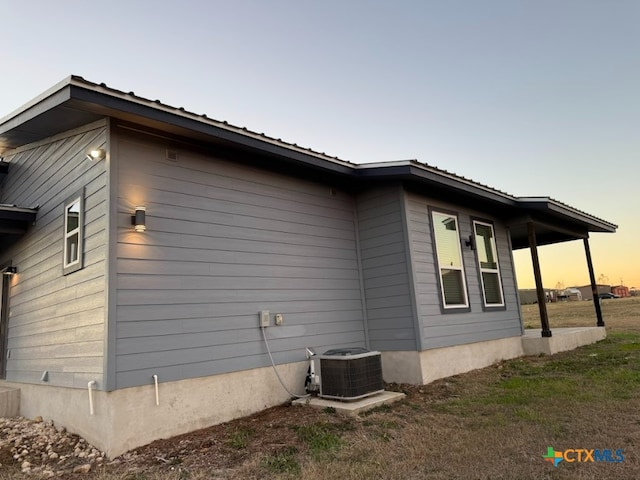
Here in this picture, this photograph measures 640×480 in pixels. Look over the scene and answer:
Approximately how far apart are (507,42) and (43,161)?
9.65m

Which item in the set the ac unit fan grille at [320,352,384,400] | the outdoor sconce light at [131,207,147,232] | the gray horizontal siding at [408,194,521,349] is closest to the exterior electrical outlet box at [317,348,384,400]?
the ac unit fan grille at [320,352,384,400]

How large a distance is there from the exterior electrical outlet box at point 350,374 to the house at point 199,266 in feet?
1.77

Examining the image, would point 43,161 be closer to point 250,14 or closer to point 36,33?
point 36,33

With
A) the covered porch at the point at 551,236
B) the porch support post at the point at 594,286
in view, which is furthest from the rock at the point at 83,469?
the porch support post at the point at 594,286

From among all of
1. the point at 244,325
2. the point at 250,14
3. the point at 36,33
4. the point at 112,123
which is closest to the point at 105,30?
the point at 36,33

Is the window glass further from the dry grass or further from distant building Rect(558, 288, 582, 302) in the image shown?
distant building Rect(558, 288, 582, 302)

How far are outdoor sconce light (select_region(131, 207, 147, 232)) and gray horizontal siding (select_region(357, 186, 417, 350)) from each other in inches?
133

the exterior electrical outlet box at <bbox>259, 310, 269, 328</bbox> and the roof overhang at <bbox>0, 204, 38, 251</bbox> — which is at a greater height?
the roof overhang at <bbox>0, 204, 38, 251</bbox>

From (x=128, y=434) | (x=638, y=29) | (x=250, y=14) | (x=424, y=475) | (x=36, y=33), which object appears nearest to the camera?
(x=424, y=475)

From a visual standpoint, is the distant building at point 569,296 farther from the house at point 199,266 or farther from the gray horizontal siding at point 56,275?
the gray horizontal siding at point 56,275

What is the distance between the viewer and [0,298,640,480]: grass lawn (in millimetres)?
2773

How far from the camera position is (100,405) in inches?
148

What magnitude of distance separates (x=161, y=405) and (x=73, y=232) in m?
2.26

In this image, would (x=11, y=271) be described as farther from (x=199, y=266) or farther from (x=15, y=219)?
(x=199, y=266)
